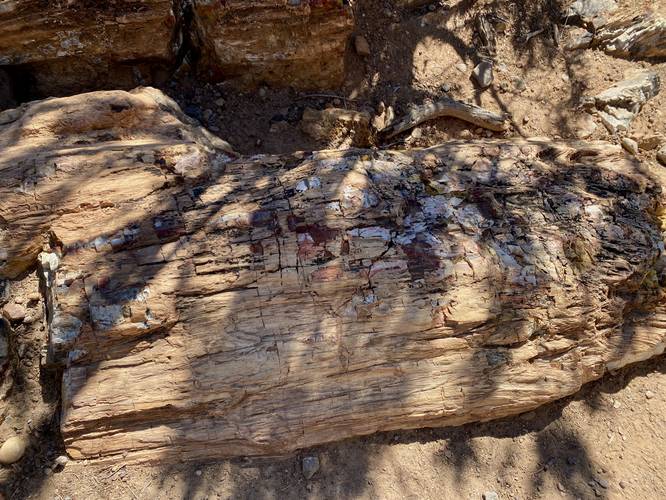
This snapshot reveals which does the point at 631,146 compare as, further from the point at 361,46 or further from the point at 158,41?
the point at 158,41

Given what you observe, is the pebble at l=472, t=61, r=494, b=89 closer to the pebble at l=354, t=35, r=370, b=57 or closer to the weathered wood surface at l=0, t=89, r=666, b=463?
the pebble at l=354, t=35, r=370, b=57

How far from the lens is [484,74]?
4.37 metres

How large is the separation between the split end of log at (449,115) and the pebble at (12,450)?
3249mm

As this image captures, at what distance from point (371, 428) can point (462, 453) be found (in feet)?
1.70

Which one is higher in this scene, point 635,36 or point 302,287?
point 635,36

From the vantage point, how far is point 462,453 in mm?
2568

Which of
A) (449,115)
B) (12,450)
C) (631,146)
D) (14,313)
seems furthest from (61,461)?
(631,146)

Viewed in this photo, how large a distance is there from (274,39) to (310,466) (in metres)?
3.05

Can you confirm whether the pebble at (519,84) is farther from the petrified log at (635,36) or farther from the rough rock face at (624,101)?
the petrified log at (635,36)

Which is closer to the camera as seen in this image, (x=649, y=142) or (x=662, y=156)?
(x=662, y=156)

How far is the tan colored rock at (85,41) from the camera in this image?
11.0ft

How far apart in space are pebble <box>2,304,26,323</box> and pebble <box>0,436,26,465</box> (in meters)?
0.60

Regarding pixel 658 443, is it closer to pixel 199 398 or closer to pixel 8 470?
pixel 199 398

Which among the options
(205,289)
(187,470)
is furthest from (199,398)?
(205,289)
